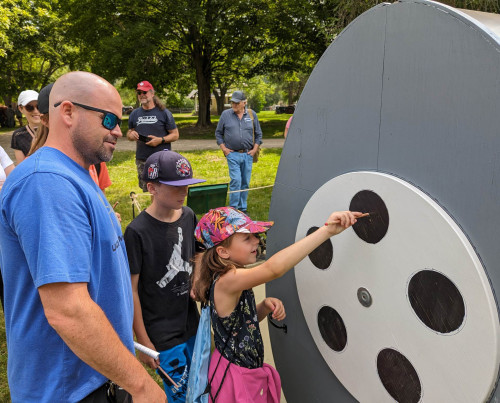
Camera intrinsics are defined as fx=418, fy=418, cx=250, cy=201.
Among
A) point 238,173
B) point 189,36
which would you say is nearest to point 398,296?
point 238,173

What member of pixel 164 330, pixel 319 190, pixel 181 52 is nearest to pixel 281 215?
pixel 319 190

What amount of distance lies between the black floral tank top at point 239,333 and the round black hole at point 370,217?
612 mm

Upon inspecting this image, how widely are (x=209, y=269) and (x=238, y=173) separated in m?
4.52

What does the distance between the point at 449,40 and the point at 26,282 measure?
150cm

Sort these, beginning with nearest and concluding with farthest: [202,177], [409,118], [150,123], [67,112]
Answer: [67,112] → [409,118] → [150,123] → [202,177]

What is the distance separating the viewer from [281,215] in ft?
7.29

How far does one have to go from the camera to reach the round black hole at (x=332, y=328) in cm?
179

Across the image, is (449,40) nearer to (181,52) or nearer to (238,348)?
(238,348)

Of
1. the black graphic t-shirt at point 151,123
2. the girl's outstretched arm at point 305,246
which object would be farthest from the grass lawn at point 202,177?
the girl's outstretched arm at point 305,246

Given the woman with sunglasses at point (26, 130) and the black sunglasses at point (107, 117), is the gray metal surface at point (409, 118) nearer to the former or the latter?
the black sunglasses at point (107, 117)

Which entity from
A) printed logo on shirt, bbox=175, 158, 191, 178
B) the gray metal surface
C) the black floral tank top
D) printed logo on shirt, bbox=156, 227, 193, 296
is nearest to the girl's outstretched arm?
the gray metal surface

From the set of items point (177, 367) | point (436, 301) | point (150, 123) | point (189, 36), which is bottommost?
point (177, 367)

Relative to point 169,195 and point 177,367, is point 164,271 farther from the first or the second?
point 177,367

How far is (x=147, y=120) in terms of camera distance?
557 cm
